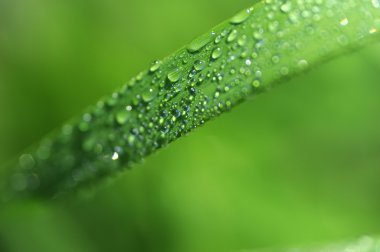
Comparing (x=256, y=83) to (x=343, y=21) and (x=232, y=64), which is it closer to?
(x=232, y=64)

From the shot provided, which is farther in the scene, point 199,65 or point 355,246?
point 355,246

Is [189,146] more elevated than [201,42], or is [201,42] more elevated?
[189,146]

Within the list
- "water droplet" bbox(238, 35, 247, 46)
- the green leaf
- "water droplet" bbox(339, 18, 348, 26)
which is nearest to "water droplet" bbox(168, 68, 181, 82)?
"water droplet" bbox(238, 35, 247, 46)

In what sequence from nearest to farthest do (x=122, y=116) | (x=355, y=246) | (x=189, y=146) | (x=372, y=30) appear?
(x=372, y=30) → (x=122, y=116) → (x=355, y=246) → (x=189, y=146)

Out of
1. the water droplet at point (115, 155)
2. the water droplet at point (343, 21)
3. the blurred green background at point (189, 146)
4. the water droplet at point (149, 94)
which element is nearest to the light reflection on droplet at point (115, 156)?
the water droplet at point (115, 155)

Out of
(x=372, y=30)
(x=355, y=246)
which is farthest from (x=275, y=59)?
(x=355, y=246)

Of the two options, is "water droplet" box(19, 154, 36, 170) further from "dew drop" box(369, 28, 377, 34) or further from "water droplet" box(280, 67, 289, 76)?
"dew drop" box(369, 28, 377, 34)

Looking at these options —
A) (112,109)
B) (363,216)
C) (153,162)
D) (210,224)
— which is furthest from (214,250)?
(112,109)
